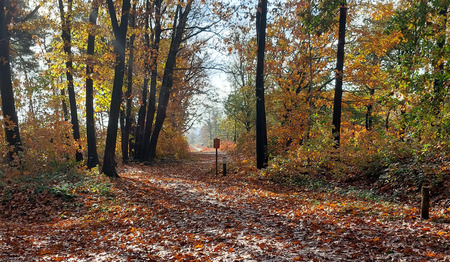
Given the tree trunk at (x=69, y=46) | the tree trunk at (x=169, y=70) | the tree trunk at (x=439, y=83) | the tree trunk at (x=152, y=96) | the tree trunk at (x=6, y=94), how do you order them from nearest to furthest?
the tree trunk at (x=439, y=83)
the tree trunk at (x=6, y=94)
the tree trunk at (x=69, y=46)
the tree trunk at (x=152, y=96)
the tree trunk at (x=169, y=70)

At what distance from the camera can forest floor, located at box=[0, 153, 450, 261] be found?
5301mm

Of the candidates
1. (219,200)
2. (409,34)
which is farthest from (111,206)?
(409,34)

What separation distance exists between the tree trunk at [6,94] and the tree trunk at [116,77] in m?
3.75

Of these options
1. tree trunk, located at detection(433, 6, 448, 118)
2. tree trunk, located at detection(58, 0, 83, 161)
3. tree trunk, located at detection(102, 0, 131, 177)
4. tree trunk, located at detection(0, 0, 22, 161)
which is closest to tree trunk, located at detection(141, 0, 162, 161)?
tree trunk, located at detection(58, 0, 83, 161)

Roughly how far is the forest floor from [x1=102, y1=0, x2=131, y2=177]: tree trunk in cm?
179

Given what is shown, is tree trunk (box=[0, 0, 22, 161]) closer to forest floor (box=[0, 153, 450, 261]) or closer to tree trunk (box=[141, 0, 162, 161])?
forest floor (box=[0, 153, 450, 261])

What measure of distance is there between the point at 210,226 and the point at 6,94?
36.9 feet

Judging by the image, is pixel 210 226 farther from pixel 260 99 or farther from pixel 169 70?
pixel 169 70

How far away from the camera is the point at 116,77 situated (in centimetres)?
1235

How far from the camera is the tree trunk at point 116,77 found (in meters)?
11.9

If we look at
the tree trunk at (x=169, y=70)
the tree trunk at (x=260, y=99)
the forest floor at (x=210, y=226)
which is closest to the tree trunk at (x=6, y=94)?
the forest floor at (x=210, y=226)

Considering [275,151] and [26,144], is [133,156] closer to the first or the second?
[26,144]

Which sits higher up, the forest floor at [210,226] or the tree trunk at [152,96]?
the tree trunk at [152,96]

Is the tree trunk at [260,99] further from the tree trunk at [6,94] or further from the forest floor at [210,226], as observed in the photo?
the tree trunk at [6,94]
